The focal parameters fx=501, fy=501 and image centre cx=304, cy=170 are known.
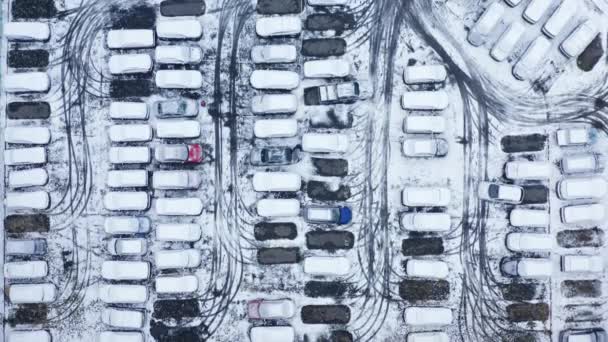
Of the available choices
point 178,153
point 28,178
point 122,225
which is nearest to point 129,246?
point 122,225

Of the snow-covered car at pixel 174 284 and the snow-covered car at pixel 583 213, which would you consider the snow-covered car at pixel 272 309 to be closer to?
the snow-covered car at pixel 174 284

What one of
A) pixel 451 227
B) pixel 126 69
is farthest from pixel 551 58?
pixel 126 69

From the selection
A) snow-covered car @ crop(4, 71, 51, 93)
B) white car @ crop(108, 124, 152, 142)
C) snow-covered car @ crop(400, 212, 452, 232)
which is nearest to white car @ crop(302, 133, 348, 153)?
snow-covered car @ crop(400, 212, 452, 232)

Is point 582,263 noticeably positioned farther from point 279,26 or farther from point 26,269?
point 26,269

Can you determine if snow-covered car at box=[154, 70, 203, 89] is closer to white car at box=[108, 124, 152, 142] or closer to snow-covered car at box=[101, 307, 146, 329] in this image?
white car at box=[108, 124, 152, 142]

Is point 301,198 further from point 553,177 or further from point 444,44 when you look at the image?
point 553,177

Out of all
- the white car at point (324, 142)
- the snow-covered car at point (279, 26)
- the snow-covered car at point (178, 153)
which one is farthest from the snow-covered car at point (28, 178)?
the white car at point (324, 142)
